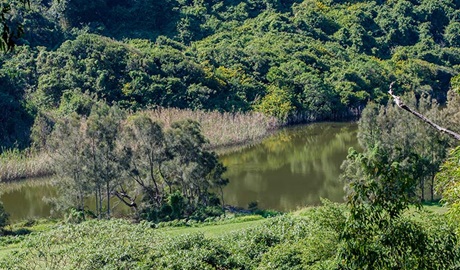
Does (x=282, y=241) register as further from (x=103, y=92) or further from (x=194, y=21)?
(x=194, y=21)

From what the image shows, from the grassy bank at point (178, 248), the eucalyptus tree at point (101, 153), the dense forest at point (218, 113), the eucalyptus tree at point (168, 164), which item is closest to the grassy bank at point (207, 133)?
the dense forest at point (218, 113)

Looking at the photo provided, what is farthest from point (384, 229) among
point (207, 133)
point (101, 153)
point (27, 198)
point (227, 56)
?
point (227, 56)

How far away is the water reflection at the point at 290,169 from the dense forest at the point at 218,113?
223 cm

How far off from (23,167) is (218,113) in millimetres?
21557

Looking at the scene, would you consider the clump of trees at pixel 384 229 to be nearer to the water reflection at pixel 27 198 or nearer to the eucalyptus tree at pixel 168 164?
the eucalyptus tree at pixel 168 164

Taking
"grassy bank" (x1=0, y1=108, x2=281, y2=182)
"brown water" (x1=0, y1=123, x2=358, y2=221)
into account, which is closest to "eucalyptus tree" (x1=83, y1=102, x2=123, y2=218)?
"brown water" (x1=0, y1=123, x2=358, y2=221)

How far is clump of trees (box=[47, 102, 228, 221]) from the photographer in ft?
97.1

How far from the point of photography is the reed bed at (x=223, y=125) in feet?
167

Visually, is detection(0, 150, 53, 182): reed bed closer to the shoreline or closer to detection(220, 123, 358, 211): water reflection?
the shoreline

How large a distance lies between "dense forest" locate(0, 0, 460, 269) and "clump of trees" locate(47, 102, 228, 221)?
0.08 m

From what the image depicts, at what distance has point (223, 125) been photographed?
5353 cm

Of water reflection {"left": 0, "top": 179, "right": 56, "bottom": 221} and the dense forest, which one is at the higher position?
the dense forest

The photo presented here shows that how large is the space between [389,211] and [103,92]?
55.7 meters

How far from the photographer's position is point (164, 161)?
30.5 metres
